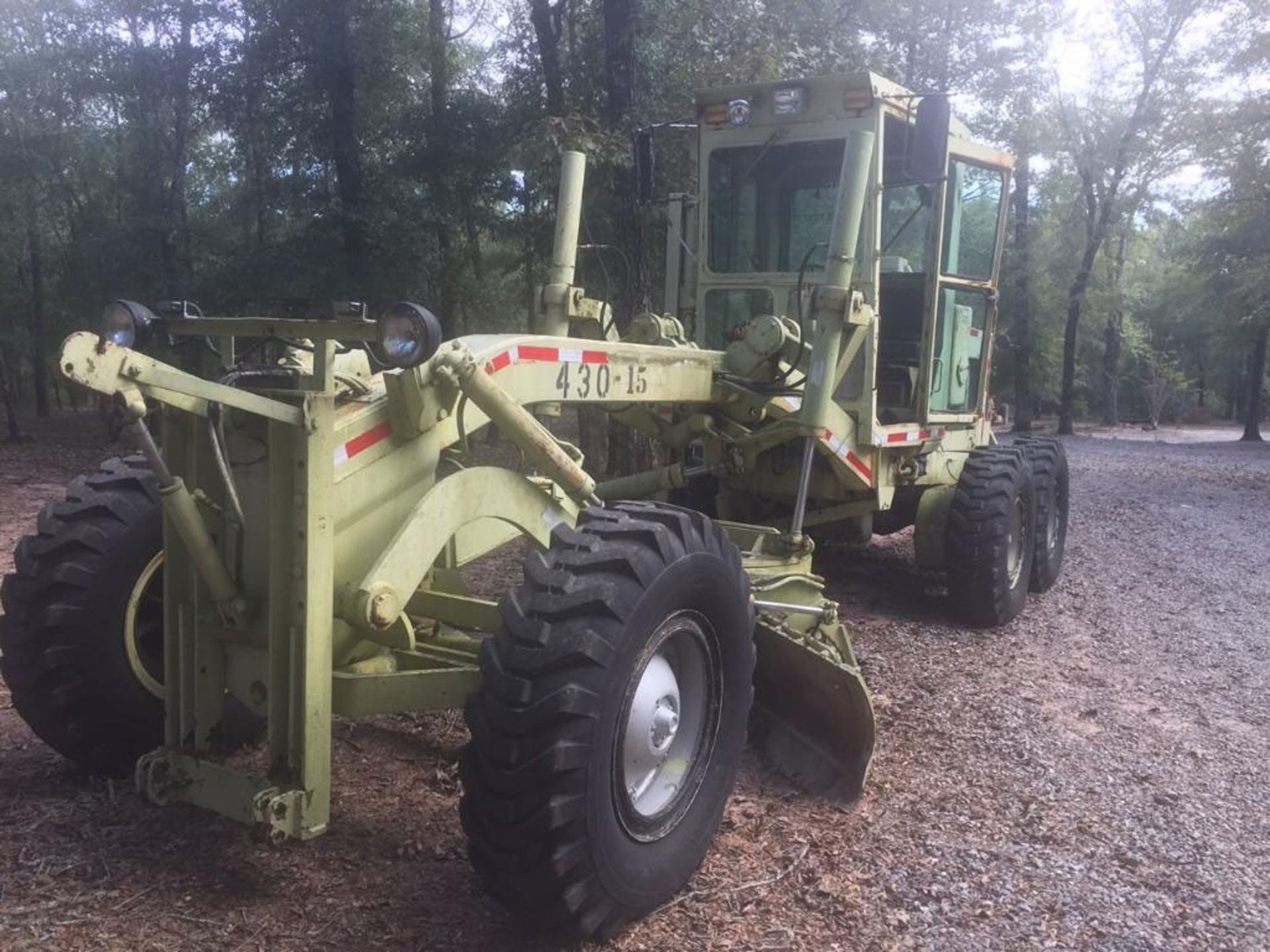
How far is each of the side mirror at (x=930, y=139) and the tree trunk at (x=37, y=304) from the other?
22.4m

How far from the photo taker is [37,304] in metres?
24.5

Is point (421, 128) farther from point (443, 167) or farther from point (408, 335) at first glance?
point (408, 335)

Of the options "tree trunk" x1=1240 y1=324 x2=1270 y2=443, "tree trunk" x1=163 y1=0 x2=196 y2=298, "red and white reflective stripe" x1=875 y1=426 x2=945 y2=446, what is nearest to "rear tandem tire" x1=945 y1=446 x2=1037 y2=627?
"red and white reflective stripe" x1=875 y1=426 x2=945 y2=446

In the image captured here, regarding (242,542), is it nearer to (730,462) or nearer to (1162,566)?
(730,462)

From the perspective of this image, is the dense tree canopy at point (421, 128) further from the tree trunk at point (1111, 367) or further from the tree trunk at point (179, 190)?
the tree trunk at point (1111, 367)

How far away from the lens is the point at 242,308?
52.2 ft

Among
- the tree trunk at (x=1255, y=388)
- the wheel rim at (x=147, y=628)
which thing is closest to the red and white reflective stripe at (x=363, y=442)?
the wheel rim at (x=147, y=628)

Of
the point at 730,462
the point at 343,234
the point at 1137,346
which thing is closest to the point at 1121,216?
the point at 1137,346

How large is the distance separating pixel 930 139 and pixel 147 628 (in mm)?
4215

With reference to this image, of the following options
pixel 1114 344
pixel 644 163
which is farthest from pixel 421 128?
pixel 1114 344

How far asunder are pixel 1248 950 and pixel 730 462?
3.68 meters

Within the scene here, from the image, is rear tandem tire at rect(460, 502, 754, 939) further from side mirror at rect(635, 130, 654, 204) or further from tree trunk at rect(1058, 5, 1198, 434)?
tree trunk at rect(1058, 5, 1198, 434)

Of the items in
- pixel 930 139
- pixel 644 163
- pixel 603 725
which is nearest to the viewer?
pixel 603 725

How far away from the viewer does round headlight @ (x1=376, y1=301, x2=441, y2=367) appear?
10.0ft
